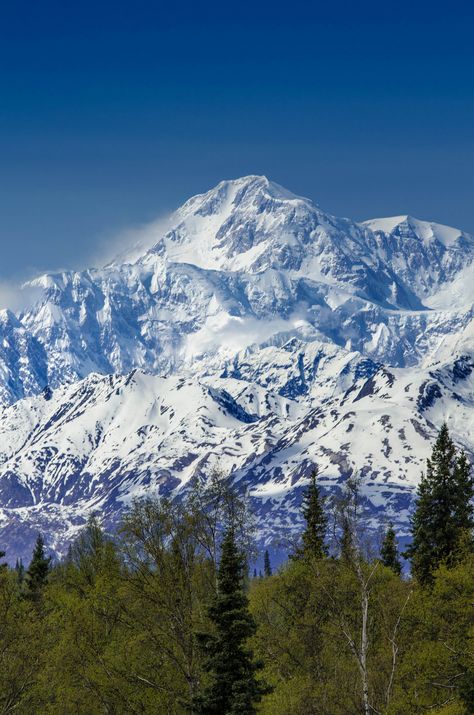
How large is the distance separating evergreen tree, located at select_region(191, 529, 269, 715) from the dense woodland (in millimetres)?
70

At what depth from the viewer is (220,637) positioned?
50875 millimetres

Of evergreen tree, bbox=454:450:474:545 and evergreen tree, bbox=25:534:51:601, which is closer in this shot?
evergreen tree, bbox=454:450:474:545

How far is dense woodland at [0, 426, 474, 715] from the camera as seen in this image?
169 ft

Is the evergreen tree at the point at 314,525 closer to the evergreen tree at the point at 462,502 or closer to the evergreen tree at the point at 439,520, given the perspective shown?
the evergreen tree at the point at 439,520

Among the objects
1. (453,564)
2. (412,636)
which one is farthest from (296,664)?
(453,564)

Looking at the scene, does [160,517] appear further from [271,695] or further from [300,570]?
[300,570]

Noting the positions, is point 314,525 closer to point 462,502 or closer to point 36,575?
point 462,502

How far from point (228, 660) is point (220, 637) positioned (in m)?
1.28

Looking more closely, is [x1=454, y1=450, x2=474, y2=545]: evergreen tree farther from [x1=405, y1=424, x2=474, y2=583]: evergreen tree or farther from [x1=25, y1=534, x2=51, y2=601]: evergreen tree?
[x1=25, y1=534, x2=51, y2=601]: evergreen tree

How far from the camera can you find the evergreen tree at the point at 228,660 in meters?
50.0

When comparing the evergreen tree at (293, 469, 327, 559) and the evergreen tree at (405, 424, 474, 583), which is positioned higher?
the evergreen tree at (293, 469, 327, 559)

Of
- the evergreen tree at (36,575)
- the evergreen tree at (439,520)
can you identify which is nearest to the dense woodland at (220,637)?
the evergreen tree at (439,520)

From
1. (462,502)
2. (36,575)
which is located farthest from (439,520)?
(36,575)

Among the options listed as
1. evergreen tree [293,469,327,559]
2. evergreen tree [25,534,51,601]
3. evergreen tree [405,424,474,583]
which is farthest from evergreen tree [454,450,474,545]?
evergreen tree [25,534,51,601]
